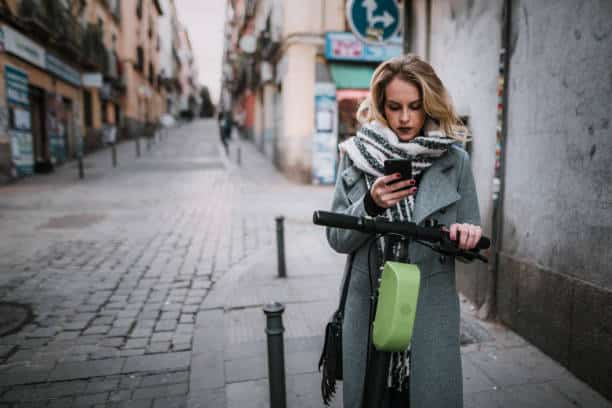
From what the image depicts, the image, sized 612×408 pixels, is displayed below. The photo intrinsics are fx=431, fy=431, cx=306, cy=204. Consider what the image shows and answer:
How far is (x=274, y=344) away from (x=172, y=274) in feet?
11.9

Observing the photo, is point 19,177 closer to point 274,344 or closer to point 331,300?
point 331,300

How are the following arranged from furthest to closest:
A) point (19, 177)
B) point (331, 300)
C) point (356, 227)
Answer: point (19, 177)
point (331, 300)
point (356, 227)

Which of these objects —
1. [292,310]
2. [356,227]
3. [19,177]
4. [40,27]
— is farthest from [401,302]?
[40,27]

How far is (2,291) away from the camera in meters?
4.77

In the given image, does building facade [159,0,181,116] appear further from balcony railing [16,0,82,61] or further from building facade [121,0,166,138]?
balcony railing [16,0,82,61]

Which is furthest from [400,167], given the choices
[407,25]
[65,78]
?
[65,78]

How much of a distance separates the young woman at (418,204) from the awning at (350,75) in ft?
42.7

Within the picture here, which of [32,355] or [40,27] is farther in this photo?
[40,27]

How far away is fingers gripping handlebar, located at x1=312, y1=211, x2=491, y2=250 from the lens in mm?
1405

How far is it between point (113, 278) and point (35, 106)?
14.5 meters

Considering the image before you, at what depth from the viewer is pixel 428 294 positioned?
1.75m

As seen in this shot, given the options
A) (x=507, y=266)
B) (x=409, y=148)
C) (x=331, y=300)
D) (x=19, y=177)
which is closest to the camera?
(x=409, y=148)

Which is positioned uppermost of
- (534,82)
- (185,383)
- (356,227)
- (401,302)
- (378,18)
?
(378,18)

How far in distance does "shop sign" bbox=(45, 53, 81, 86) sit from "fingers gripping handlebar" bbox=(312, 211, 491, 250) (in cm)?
1887
